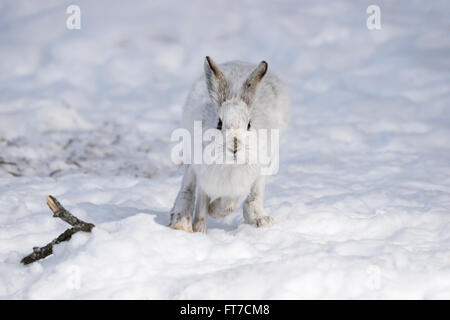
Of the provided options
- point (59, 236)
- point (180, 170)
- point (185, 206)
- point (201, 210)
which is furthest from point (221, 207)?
point (180, 170)

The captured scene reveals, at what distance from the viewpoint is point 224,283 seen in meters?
2.77

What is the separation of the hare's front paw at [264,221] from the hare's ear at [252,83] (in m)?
0.89

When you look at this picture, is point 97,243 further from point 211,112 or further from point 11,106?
point 11,106

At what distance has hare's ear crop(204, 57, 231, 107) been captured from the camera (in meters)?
3.59

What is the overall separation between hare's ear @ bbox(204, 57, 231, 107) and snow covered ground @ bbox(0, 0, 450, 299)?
2.89ft

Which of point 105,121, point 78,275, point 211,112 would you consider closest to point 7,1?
point 105,121

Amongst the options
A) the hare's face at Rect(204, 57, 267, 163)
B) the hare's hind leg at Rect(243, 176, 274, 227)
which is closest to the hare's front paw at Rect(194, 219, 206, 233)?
the hare's hind leg at Rect(243, 176, 274, 227)

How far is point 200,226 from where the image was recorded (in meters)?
4.04

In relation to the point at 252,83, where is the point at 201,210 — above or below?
below

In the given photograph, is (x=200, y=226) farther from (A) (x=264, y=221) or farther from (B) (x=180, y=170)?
(B) (x=180, y=170)

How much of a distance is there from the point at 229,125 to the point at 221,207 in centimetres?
91

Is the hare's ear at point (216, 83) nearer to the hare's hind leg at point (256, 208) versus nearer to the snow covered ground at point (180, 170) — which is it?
the hare's hind leg at point (256, 208)

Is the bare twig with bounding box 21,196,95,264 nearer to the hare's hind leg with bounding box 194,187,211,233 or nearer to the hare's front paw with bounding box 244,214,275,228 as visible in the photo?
the hare's hind leg with bounding box 194,187,211,233
